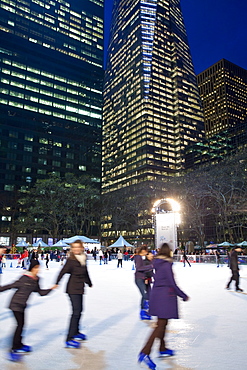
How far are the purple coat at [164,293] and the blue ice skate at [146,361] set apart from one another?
18.9 inches

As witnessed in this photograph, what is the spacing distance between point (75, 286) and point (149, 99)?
13319 centimetres

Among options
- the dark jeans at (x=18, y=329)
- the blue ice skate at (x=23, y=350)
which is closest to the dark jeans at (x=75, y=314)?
the blue ice skate at (x=23, y=350)

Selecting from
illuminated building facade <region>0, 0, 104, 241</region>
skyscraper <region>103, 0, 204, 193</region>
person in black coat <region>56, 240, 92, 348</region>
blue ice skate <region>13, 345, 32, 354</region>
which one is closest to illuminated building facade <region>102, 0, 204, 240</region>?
skyscraper <region>103, 0, 204, 193</region>

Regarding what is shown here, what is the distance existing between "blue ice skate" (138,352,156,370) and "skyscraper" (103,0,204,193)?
111 m

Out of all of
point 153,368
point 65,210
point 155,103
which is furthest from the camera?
point 155,103

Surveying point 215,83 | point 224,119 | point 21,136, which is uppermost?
point 215,83

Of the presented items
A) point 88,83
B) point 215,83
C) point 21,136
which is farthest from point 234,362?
point 215,83

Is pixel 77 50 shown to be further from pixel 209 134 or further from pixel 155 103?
pixel 209 134

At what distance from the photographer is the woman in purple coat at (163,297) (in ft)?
11.7

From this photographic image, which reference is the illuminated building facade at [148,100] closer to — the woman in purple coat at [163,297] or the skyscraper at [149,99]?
the skyscraper at [149,99]

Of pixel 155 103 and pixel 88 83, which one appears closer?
pixel 88 83

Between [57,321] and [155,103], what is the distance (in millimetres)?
133124

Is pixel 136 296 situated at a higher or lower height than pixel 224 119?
lower

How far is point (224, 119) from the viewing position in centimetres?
18188
